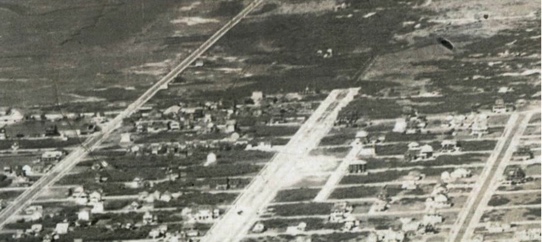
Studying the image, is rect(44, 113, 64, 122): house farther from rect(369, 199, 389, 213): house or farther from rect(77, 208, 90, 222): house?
rect(369, 199, 389, 213): house

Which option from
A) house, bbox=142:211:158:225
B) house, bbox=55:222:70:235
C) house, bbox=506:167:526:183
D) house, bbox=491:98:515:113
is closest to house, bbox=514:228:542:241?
house, bbox=506:167:526:183

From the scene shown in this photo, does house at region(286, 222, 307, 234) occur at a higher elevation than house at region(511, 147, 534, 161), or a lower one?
lower

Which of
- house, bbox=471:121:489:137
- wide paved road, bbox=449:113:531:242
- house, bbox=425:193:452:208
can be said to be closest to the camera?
wide paved road, bbox=449:113:531:242

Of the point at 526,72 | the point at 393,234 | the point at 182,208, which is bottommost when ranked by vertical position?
the point at 393,234

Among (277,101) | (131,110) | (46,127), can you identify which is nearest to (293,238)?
(277,101)

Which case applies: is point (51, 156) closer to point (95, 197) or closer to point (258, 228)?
point (95, 197)

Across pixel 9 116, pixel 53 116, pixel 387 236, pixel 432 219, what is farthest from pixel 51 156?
pixel 432 219

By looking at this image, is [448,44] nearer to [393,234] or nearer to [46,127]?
[393,234]
